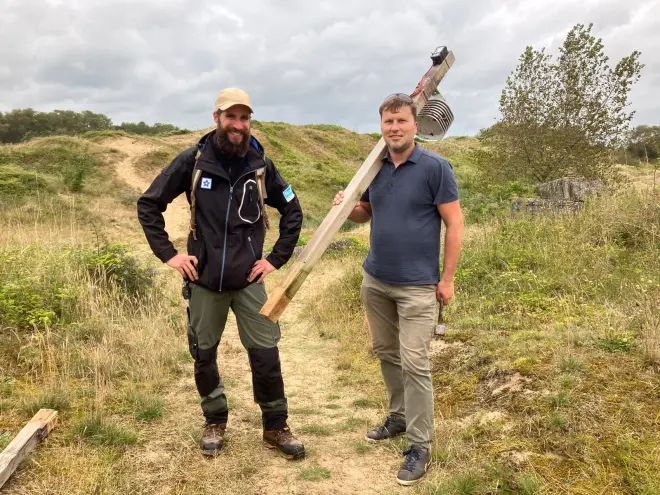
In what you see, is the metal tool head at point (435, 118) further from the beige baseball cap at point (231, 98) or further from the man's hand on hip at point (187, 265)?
the man's hand on hip at point (187, 265)

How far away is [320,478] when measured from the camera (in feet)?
10.5

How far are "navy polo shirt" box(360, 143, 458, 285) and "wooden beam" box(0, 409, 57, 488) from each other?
2.45 meters

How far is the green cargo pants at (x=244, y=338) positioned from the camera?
3.33m

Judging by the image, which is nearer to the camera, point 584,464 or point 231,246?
point 584,464

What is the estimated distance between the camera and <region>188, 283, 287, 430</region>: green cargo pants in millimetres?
3330

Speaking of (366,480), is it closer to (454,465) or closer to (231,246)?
(454,465)

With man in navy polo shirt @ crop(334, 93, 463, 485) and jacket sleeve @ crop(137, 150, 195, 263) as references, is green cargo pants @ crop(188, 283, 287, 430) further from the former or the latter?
man in navy polo shirt @ crop(334, 93, 463, 485)

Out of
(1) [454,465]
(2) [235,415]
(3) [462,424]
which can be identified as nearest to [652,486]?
(1) [454,465]

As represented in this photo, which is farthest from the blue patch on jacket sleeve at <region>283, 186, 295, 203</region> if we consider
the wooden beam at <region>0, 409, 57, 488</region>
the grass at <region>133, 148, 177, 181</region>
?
the grass at <region>133, 148, 177, 181</region>

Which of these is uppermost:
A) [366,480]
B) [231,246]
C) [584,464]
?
[231,246]

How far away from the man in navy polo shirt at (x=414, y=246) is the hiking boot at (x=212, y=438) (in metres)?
1.28

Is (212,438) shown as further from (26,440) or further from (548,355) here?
(548,355)

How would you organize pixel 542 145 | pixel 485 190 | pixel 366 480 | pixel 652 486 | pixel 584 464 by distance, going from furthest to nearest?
pixel 485 190 < pixel 542 145 < pixel 366 480 < pixel 584 464 < pixel 652 486

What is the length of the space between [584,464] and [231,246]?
247cm
